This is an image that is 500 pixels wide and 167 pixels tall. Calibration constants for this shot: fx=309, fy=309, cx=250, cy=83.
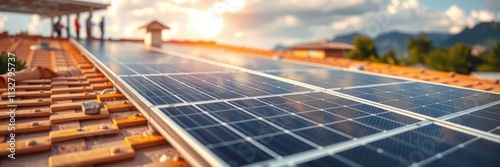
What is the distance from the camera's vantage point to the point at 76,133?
4.06 m

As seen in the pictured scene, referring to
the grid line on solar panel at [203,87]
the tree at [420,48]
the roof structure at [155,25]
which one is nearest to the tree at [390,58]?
the tree at [420,48]

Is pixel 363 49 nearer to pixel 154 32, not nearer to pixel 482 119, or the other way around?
pixel 154 32

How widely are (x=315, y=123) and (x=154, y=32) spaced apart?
14.0m

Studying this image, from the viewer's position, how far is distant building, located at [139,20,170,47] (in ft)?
50.6

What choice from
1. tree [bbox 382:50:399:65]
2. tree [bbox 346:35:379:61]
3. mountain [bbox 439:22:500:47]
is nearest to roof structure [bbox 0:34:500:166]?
tree [bbox 382:50:399:65]

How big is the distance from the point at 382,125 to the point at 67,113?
4.82 m

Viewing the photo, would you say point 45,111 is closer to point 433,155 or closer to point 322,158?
point 322,158

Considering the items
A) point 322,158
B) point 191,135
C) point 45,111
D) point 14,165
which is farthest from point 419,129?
point 45,111

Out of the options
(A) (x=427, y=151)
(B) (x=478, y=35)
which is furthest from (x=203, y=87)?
(B) (x=478, y=35)

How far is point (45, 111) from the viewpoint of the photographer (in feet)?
16.7

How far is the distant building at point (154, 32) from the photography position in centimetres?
1543

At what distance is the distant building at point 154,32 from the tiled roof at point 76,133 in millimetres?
8990

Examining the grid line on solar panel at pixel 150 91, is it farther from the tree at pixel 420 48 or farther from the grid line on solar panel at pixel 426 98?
the tree at pixel 420 48

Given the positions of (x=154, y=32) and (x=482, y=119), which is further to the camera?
(x=154, y=32)
